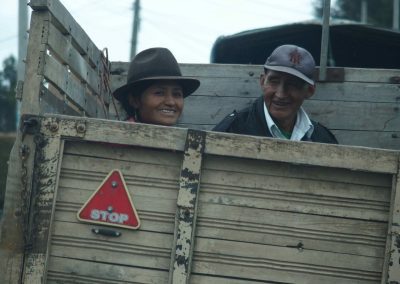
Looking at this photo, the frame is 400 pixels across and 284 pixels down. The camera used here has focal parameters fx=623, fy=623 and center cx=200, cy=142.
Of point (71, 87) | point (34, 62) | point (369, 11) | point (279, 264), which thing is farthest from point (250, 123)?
point (369, 11)

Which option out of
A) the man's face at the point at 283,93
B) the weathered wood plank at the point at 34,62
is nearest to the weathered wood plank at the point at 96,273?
the weathered wood plank at the point at 34,62

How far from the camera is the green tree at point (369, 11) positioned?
131ft

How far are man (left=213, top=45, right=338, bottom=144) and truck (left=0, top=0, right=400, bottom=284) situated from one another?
109cm

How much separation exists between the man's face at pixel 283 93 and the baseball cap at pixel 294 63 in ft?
0.22

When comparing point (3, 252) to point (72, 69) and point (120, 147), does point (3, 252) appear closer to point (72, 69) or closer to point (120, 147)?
point (120, 147)

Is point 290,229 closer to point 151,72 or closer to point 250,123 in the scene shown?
point 250,123

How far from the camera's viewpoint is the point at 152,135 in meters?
2.58

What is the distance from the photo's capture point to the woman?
372 centimetres

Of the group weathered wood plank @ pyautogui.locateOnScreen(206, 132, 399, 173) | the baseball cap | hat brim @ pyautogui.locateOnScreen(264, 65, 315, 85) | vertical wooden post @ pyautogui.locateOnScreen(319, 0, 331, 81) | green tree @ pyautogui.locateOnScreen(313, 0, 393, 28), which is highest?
green tree @ pyautogui.locateOnScreen(313, 0, 393, 28)

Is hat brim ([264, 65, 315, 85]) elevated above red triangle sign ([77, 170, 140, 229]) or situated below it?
above

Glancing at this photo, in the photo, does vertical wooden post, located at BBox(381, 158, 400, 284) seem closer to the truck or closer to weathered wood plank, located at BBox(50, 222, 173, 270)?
the truck

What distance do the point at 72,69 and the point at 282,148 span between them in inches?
53.3

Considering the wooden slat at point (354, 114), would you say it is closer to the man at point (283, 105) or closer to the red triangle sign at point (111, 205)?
the man at point (283, 105)

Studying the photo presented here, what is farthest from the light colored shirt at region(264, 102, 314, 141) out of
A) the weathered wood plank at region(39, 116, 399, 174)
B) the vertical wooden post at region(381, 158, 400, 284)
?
the vertical wooden post at region(381, 158, 400, 284)
